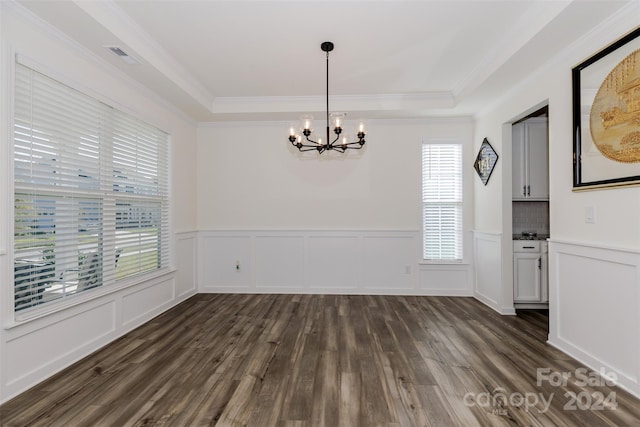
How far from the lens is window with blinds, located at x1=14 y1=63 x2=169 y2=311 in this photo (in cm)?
228

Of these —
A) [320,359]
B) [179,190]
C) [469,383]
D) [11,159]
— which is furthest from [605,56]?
[179,190]

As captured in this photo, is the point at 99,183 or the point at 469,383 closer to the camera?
the point at 469,383

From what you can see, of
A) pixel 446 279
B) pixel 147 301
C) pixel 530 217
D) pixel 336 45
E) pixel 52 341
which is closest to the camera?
pixel 52 341

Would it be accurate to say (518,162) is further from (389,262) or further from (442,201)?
(389,262)

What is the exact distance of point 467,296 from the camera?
4754 millimetres

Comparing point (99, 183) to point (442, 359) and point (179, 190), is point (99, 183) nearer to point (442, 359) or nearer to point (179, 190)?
point (179, 190)

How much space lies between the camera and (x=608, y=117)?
7.68 feet

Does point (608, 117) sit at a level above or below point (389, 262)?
above

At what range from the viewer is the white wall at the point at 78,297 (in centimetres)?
211

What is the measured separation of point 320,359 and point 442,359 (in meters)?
1.10

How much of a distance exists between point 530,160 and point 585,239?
2035mm

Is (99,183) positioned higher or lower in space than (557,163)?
lower

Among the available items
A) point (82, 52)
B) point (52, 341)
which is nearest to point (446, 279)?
point (52, 341)

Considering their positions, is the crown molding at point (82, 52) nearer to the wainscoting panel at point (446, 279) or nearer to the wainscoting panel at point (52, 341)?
the wainscoting panel at point (52, 341)
